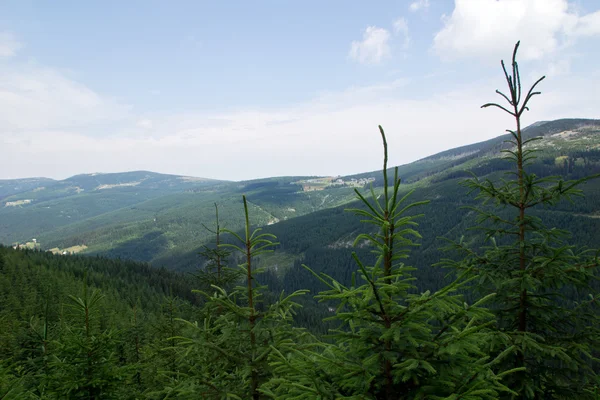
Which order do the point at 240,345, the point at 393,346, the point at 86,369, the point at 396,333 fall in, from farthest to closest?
the point at 86,369 → the point at 240,345 → the point at 393,346 → the point at 396,333

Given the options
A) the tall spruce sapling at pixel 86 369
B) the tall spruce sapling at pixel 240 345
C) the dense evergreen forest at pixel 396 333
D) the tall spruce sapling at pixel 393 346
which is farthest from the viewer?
the tall spruce sapling at pixel 86 369

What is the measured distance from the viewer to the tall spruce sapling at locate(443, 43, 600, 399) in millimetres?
9055

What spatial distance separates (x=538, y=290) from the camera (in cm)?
1029

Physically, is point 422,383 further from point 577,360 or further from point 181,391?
point 577,360

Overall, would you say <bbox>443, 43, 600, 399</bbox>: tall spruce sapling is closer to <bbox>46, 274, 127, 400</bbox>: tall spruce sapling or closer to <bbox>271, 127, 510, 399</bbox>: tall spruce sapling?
<bbox>271, 127, 510, 399</bbox>: tall spruce sapling

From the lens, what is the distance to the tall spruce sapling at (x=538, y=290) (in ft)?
29.7

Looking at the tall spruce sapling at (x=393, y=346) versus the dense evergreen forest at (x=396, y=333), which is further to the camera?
the dense evergreen forest at (x=396, y=333)

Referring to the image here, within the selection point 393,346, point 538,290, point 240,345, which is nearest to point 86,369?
point 240,345

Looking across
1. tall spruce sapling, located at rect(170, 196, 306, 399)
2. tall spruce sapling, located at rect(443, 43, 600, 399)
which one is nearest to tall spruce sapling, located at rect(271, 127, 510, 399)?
tall spruce sapling, located at rect(170, 196, 306, 399)

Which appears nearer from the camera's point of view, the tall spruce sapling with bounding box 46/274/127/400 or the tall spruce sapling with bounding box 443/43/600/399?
the tall spruce sapling with bounding box 443/43/600/399

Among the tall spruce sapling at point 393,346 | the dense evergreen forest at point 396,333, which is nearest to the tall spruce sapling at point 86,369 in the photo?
the dense evergreen forest at point 396,333

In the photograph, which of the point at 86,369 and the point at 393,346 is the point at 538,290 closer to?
the point at 393,346

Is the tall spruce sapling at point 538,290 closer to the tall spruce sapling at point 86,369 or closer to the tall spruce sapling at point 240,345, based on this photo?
the tall spruce sapling at point 240,345

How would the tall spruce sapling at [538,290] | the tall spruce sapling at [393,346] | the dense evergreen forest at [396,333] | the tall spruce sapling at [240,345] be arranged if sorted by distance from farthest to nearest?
the tall spruce sapling at [538,290]
the tall spruce sapling at [240,345]
the dense evergreen forest at [396,333]
the tall spruce sapling at [393,346]
